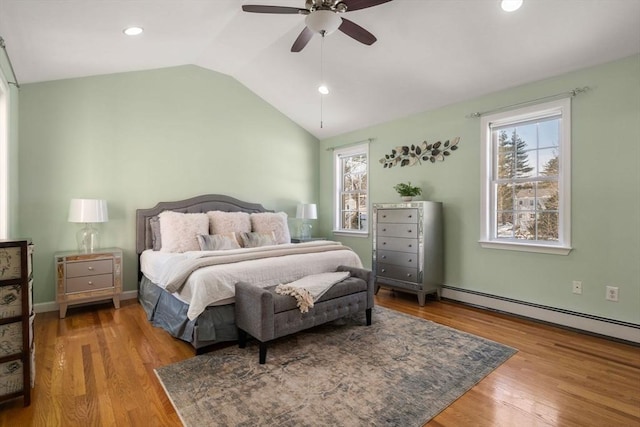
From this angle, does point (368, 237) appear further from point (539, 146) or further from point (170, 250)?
point (170, 250)

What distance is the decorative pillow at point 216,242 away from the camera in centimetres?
368

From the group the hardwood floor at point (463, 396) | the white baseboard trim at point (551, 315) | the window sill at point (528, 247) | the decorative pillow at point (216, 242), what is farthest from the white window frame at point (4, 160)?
the window sill at point (528, 247)

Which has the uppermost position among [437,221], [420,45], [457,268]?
[420,45]

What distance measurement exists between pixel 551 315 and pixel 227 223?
3.74 m

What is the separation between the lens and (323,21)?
233 centimetres

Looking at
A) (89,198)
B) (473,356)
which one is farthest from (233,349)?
(89,198)

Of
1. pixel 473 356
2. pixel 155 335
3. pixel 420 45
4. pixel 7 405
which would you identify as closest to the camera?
pixel 7 405

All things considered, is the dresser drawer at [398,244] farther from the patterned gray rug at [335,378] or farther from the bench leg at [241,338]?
the bench leg at [241,338]

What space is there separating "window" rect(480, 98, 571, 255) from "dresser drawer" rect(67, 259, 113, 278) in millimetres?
4273

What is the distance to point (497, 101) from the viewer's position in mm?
3682

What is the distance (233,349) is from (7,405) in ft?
4.42

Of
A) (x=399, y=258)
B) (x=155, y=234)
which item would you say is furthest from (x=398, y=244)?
(x=155, y=234)

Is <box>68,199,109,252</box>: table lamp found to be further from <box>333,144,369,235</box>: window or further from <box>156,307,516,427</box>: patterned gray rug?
<box>333,144,369,235</box>: window

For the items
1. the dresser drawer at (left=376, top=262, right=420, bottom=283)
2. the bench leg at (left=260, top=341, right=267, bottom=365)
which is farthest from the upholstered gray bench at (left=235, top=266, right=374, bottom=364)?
the dresser drawer at (left=376, top=262, right=420, bottom=283)
